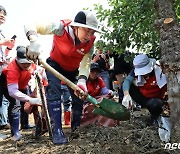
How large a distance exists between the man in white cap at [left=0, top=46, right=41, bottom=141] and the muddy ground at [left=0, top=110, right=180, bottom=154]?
37 centimetres

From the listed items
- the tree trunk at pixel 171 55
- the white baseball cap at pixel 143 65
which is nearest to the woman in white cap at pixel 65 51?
the tree trunk at pixel 171 55

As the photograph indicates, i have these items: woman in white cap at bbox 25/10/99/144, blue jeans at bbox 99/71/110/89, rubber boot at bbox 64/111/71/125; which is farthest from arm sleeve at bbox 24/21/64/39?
blue jeans at bbox 99/71/110/89

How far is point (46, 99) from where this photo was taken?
125 inches

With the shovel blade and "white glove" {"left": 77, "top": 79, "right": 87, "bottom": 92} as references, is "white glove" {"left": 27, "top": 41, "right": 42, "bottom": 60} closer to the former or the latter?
"white glove" {"left": 77, "top": 79, "right": 87, "bottom": 92}

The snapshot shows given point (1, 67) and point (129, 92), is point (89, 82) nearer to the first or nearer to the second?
point (129, 92)

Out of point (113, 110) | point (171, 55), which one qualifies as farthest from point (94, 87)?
point (171, 55)

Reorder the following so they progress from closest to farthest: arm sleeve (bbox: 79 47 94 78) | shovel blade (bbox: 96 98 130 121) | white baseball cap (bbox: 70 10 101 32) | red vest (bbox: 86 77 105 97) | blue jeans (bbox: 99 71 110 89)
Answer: white baseball cap (bbox: 70 10 101 32) < shovel blade (bbox: 96 98 130 121) < arm sleeve (bbox: 79 47 94 78) < red vest (bbox: 86 77 105 97) < blue jeans (bbox: 99 71 110 89)

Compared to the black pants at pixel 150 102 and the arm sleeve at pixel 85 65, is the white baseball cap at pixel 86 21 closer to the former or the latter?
the arm sleeve at pixel 85 65

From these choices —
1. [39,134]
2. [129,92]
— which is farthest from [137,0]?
[39,134]

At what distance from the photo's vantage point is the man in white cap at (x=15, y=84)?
356cm

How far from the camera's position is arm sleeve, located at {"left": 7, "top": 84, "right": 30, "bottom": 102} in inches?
139

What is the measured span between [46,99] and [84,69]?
0.53 metres

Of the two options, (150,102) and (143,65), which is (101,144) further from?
(143,65)

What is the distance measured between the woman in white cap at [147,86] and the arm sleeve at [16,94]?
46.6 inches
